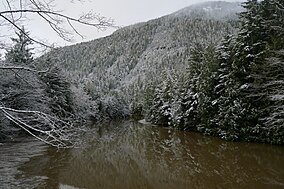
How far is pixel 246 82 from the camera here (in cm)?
2486

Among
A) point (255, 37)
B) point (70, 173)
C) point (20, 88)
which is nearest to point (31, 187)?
point (70, 173)

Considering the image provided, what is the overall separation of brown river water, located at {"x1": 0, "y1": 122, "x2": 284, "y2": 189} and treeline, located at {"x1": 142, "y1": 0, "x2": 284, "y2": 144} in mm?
3264

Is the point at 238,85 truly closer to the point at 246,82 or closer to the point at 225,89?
the point at 246,82

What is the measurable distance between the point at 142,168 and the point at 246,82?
13.5m

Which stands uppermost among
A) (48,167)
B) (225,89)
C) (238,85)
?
(48,167)

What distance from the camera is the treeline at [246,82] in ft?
65.3

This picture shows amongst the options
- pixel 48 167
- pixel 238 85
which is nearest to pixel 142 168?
pixel 48 167

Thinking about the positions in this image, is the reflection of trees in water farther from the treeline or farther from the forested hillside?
the treeline

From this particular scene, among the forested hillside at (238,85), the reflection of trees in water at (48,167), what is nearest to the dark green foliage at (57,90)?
the forested hillside at (238,85)

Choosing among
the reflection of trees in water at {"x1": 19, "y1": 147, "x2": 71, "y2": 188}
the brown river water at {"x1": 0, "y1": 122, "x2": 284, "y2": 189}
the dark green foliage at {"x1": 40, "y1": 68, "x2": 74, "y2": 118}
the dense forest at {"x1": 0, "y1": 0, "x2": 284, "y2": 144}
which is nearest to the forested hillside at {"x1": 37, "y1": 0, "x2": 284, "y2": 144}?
the dense forest at {"x1": 0, "y1": 0, "x2": 284, "y2": 144}

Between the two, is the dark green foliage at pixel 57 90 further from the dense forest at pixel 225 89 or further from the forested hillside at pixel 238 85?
the forested hillside at pixel 238 85

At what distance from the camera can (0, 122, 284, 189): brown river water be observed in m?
11.4

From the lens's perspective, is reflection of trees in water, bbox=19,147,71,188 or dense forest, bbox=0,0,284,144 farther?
dense forest, bbox=0,0,284,144

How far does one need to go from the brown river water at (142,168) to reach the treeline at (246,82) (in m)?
3.26
